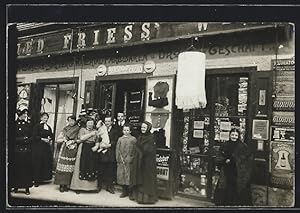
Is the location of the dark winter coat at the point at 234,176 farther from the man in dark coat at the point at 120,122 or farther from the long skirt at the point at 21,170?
the long skirt at the point at 21,170

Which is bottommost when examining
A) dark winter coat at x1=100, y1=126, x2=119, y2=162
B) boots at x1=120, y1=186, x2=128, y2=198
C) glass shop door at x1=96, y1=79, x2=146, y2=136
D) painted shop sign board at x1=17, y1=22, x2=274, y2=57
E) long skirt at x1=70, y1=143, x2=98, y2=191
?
boots at x1=120, y1=186, x2=128, y2=198

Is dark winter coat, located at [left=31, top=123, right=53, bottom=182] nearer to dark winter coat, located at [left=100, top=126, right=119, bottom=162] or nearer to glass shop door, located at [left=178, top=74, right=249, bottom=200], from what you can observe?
dark winter coat, located at [left=100, top=126, right=119, bottom=162]

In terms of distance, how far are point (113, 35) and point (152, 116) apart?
759 millimetres

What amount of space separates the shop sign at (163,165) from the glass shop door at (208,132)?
116 millimetres

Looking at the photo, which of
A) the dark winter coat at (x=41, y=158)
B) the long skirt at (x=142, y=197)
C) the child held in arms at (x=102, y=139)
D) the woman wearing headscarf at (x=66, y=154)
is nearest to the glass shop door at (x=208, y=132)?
the long skirt at (x=142, y=197)

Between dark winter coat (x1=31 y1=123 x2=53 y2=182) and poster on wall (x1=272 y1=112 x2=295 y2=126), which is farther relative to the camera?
dark winter coat (x1=31 y1=123 x2=53 y2=182)

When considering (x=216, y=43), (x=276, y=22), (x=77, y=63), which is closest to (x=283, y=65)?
(x=276, y=22)

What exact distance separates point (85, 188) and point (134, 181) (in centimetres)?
42

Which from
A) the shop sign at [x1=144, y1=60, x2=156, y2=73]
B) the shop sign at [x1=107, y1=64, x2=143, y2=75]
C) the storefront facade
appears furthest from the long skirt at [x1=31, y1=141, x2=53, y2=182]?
the shop sign at [x1=144, y1=60, x2=156, y2=73]

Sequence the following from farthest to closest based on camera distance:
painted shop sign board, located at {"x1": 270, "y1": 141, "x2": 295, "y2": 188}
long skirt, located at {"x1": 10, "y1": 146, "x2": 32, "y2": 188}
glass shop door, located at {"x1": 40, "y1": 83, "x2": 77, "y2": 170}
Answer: glass shop door, located at {"x1": 40, "y1": 83, "x2": 77, "y2": 170}, long skirt, located at {"x1": 10, "y1": 146, "x2": 32, "y2": 188}, painted shop sign board, located at {"x1": 270, "y1": 141, "x2": 295, "y2": 188}

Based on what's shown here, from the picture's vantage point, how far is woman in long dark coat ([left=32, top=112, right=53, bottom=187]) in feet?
11.9

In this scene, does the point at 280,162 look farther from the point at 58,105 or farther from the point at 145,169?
the point at 58,105
